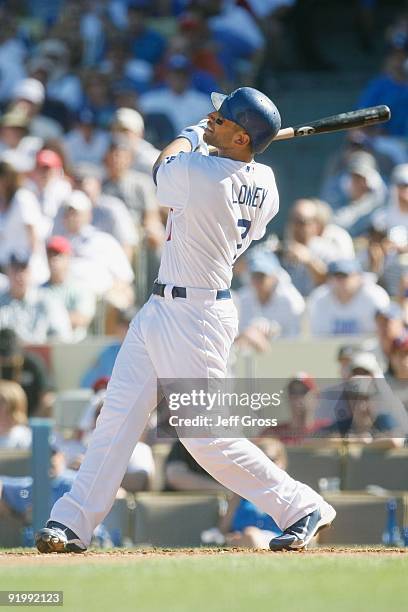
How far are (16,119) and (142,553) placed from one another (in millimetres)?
8147

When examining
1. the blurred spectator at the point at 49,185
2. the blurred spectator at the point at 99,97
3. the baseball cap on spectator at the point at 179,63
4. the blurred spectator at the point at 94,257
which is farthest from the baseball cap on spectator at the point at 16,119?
the blurred spectator at the point at 94,257

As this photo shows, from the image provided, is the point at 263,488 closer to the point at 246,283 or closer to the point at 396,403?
the point at 396,403

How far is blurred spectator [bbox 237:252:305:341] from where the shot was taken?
10.9 meters

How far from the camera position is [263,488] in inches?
250

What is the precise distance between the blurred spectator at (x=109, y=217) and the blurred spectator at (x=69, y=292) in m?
1.04

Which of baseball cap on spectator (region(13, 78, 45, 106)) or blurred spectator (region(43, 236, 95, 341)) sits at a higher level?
baseball cap on spectator (region(13, 78, 45, 106))

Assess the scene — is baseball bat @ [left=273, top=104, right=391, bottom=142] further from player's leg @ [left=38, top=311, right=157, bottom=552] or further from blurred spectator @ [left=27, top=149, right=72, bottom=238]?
blurred spectator @ [left=27, top=149, right=72, bottom=238]

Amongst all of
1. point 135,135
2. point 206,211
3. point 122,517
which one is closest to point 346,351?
point 122,517

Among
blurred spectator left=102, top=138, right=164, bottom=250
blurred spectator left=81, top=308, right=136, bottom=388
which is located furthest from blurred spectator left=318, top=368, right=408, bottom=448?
blurred spectator left=102, top=138, right=164, bottom=250

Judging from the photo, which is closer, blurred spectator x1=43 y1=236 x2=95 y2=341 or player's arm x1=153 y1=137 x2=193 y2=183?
player's arm x1=153 y1=137 x2=193 y2=183

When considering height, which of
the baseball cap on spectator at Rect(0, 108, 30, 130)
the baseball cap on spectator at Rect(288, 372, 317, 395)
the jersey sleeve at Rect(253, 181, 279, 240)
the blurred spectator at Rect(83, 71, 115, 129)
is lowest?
the baseball cap on spectator at Rect(288, 372, 317, 395)

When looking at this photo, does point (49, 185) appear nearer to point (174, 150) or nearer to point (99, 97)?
point (99, 97)

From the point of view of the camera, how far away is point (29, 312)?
11.0 meters

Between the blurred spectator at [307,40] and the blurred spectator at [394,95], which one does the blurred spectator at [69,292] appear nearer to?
the blurred spectator at [394,95]
